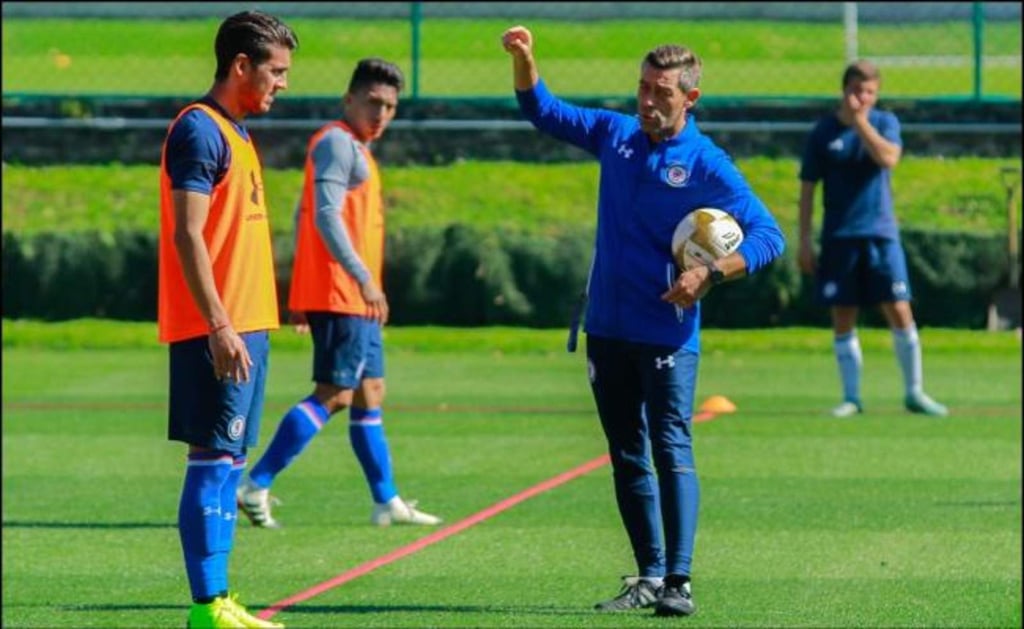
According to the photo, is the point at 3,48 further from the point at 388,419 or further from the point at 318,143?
the point at 318,143

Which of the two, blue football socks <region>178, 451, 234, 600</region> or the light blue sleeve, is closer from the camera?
blue football socks <region>178, 451, 234, 600</region>

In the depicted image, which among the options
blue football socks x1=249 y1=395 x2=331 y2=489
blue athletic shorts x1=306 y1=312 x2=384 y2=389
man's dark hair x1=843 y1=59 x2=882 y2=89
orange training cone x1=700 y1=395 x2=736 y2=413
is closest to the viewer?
blue football socks x1=249 y1=395 x2=331 y2=489

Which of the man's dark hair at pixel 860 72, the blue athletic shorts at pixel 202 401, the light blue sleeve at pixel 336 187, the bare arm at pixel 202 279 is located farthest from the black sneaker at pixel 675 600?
the man's dark hair at pixel 860 72

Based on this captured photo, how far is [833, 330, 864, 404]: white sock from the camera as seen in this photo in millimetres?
15609

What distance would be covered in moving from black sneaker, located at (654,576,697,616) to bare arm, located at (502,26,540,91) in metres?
1.87

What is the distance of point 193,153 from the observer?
7672 mm

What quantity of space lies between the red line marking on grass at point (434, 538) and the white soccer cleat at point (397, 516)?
0.50 ft

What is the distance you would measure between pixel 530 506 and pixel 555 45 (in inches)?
588

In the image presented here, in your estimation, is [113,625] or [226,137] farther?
[113,625]

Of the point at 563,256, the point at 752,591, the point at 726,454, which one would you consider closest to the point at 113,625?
the point at 752,591

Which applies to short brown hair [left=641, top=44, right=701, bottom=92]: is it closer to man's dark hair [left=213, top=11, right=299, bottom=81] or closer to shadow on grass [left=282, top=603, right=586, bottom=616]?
man's dark hair [left=213, top=11, right=299, bottom=81]

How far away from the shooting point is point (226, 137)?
781cm

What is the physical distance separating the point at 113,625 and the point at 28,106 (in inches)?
640

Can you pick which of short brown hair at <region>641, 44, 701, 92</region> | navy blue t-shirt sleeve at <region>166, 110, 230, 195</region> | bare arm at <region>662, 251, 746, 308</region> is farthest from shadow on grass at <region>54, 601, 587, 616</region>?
short brown hair at <region>641, 44, 701, 92</region>
